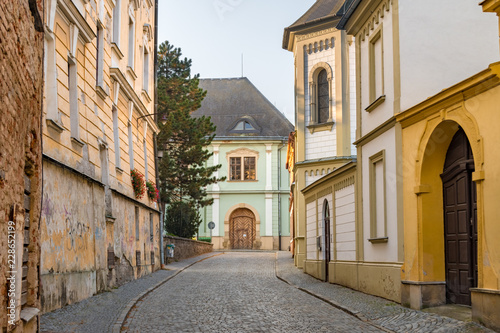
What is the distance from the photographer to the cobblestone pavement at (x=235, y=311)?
36.5 feet

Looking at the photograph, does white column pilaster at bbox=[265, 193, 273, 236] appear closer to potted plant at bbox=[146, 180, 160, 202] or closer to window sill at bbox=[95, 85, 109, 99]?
potted plant at bbox=[146, 180, 160, 202]

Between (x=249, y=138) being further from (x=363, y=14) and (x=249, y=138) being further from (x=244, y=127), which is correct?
(x=363, y=14)

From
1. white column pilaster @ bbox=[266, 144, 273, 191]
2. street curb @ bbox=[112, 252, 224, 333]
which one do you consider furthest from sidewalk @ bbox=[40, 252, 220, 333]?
white column pilaster @ bbox=[266, 144, 273, 191]

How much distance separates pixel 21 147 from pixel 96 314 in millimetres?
5066

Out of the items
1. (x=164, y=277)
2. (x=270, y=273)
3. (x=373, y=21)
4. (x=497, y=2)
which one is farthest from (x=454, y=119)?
(x=270, y=273)

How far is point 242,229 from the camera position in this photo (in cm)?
5872

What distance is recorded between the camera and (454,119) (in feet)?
37.8

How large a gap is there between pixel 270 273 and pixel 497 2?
1896 cm

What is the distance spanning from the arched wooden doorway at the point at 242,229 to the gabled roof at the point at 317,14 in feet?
93.0

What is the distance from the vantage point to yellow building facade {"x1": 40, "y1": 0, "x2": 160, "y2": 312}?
44.0 ft

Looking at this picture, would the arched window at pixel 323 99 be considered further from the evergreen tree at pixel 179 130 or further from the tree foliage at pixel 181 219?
the tree foliage at pixel 181 219

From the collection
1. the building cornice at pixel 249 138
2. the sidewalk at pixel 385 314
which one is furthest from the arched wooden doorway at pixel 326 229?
the building cornice at pixel 249 138

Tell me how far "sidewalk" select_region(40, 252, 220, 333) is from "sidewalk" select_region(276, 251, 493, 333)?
437cm

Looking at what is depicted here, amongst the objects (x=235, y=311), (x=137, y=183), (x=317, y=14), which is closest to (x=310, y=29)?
(x=317, y=14)
